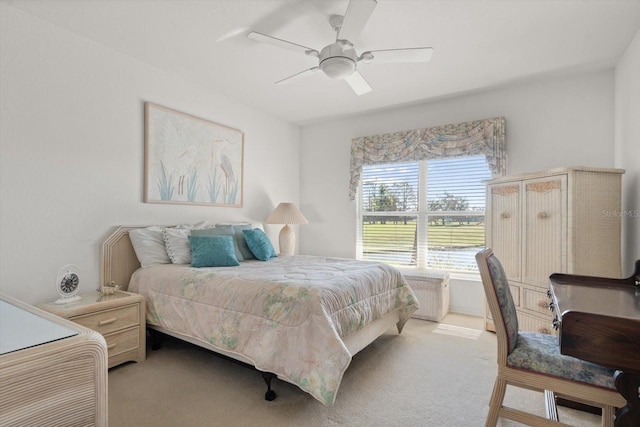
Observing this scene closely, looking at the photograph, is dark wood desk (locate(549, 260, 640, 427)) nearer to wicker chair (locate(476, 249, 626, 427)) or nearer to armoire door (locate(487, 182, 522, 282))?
wicker chair (locate(476, 249, 626, 427))

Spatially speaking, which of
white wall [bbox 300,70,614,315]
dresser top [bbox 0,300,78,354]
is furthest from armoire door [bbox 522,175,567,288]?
dresser top [bbox 0,300,78,354]

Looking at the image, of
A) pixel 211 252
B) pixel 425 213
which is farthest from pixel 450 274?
pixel 211 252

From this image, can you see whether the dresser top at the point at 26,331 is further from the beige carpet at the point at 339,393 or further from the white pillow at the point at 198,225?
the white pillow at the point at 198,225

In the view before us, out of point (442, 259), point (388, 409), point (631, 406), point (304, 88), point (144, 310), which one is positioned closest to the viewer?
point (631, 406)

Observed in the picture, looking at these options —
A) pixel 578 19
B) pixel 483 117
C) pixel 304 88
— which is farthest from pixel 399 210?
pixel 578 19

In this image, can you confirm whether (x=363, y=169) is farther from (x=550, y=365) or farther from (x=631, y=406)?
(x=631, y=406)

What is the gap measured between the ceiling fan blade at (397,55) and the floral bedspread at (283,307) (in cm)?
168

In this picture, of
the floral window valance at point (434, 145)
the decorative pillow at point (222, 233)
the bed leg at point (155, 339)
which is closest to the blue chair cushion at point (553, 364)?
the floral window valance at point (434, 145)

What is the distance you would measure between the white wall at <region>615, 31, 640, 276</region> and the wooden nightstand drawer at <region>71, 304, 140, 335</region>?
158 inches

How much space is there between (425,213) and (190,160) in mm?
2977

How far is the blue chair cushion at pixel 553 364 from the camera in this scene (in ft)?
4.68

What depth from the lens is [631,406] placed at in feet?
3.83

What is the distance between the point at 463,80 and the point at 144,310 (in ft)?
12.5

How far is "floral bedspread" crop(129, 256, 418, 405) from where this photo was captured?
6.31ft
